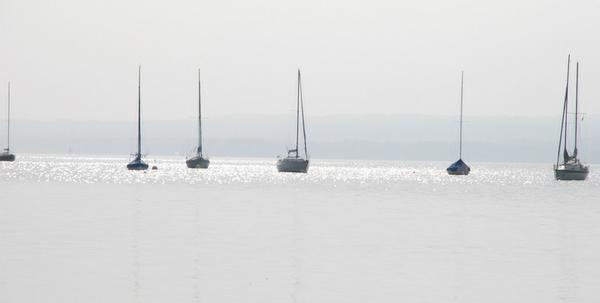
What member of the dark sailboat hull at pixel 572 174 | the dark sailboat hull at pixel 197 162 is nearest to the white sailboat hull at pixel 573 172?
the dark sailboat hull at pixel 572 174

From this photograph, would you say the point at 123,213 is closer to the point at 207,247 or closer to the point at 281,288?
the point at 207,247

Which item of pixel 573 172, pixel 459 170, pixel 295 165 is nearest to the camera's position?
pixel 573 172

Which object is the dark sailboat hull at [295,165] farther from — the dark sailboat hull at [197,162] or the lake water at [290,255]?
the lake water at [290,255]

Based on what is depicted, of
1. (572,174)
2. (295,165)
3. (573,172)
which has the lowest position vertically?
(572,174)

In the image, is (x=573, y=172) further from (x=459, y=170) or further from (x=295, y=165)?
(x=295, y=165)

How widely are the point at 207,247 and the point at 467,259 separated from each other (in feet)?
30.1

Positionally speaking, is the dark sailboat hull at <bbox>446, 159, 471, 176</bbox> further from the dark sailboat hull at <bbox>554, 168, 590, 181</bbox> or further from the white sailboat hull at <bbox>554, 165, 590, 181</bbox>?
the white sailboat hull at <bbox>554, 165, 590, 181</bbox>

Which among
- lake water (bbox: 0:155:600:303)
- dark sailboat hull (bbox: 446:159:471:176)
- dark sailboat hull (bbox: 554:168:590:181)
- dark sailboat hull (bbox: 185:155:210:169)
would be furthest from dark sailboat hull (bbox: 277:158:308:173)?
lake water (bbox: 0:155:600:303)

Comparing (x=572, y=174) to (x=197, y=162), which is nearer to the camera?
(x=572, y=174)

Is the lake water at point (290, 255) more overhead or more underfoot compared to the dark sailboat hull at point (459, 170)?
more overhead

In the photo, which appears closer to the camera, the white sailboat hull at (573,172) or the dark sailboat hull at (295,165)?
the white sailboat hull at (573,172)

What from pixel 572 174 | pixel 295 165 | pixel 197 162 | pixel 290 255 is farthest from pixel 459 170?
pixel 290 255

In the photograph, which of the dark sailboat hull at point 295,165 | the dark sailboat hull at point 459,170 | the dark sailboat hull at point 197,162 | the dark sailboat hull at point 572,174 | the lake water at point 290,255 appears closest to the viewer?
the lake water at point 290,255

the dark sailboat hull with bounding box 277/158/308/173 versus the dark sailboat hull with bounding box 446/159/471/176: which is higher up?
the dark sailboat hull with bounding box 277/158/308/173
